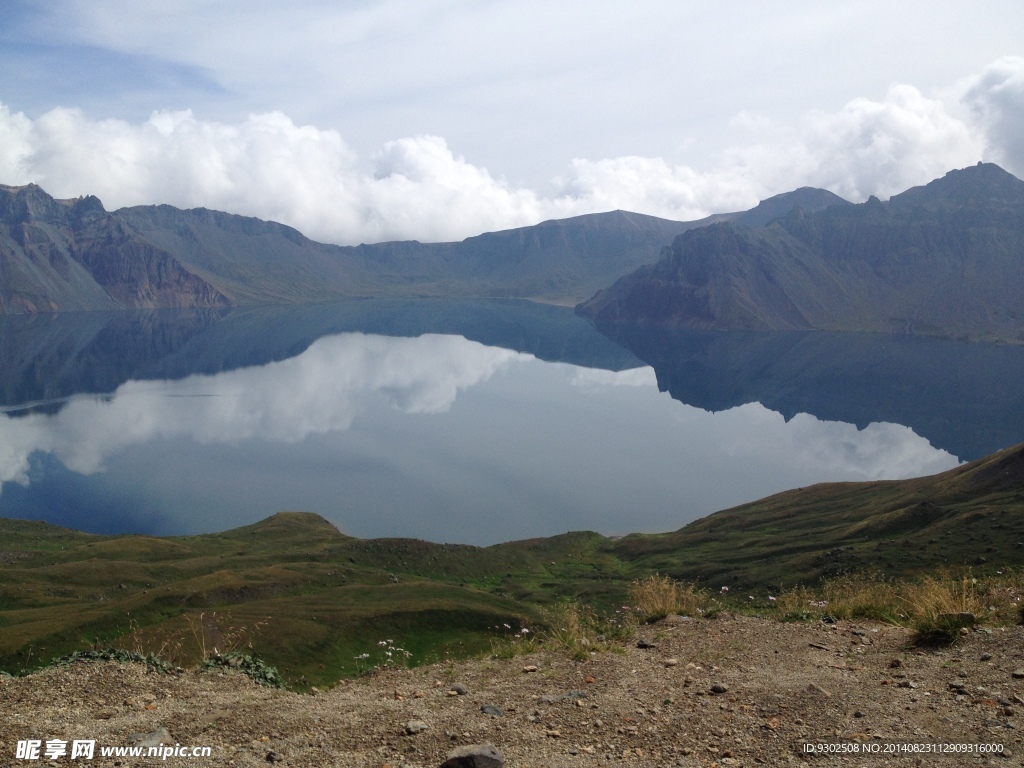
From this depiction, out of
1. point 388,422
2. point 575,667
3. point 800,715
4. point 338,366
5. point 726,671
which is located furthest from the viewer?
point 338,366

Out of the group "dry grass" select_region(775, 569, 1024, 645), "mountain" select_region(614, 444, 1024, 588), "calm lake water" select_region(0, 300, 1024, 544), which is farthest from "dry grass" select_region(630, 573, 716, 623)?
"calm lake water" select_region(0, 300, 1024, 544)

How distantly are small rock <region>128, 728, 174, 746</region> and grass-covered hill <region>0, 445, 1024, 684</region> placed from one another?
10.2 m

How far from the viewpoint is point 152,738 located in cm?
805

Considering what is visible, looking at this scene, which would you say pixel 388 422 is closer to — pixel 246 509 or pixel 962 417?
pixel 246 509

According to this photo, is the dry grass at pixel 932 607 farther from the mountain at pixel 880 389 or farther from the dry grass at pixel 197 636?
the mountain at pixel 880 389

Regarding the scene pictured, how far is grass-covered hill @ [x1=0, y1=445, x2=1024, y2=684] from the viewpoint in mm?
27234

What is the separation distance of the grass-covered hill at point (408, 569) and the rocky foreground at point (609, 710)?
9.22 m

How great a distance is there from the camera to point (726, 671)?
33.7ft

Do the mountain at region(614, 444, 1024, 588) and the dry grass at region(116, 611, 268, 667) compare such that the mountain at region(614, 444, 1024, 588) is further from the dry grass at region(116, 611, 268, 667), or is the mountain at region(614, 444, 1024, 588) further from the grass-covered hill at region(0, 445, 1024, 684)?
the dry grass at region(116, 611, 268, 667)

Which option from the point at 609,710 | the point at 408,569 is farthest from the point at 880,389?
the point at 609,710

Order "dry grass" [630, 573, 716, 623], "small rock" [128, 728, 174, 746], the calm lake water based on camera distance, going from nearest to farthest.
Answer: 1. "small rock" [128, 728, 174, 746]
2. "dry grass" [630, 573, 716, 623]
3. the calm lake water

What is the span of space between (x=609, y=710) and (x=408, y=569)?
3817 cm

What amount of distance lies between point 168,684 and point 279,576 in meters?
29.0

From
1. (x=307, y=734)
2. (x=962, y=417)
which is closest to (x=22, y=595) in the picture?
(x=307, y=734)
